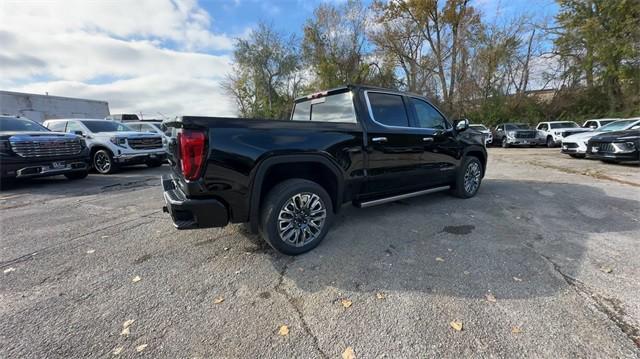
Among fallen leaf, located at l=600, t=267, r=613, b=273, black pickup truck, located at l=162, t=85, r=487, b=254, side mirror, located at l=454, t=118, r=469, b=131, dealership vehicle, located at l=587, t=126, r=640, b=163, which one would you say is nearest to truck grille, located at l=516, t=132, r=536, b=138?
dealership vehicle, located at l=587, t=126, r=640, b=163

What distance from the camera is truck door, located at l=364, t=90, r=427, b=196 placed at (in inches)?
Result: 148

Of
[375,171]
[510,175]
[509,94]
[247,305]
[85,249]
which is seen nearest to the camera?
[247,305]

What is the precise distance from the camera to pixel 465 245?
3281 millimetres

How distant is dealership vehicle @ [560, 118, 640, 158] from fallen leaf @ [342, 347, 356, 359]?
12.4m

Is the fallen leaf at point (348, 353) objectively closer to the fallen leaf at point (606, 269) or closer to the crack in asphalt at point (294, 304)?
the crack in asphalt at point (294, 304)

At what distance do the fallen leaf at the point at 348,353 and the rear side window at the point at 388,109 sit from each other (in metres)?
2.73

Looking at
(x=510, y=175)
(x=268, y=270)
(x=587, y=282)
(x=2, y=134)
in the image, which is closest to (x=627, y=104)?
(x=510, y=175)

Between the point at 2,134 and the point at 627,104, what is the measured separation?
3260 cm

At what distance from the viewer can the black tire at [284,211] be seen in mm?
2939

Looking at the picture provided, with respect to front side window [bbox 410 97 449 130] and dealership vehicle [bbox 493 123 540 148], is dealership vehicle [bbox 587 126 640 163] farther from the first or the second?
dealership vehicle [bbox 493 123 540 148]

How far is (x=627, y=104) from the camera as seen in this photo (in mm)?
20562

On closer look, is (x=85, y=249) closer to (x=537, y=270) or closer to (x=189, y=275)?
(x=189, y=275)

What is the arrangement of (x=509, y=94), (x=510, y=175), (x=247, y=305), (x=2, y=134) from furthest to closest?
(x=509, y=94) → (x=510, y=175) → (x=2, y=134) → (x=247, y=305)

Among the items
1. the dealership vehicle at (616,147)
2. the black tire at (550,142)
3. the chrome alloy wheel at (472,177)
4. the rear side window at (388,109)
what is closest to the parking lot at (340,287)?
the chrome alloy wheel at (472,177)
